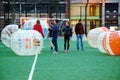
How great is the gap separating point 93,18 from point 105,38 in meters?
48.8

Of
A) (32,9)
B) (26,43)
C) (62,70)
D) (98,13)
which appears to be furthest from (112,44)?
(98,13)

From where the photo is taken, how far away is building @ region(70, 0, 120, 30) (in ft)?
238

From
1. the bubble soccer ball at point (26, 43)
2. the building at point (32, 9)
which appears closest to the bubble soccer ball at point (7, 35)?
the bubble soccer ball at point (26, 43)

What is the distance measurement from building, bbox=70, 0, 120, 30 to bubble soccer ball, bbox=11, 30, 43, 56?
48.2 m

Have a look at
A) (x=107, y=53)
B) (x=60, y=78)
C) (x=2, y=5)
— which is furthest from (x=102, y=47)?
Answer: (x=2, y=5)

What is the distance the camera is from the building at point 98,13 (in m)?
72.7

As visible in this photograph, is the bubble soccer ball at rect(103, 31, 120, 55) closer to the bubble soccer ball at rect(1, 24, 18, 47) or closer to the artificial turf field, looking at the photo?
the artificial turf field

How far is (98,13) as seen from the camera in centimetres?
7425

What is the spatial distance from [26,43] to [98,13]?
168ft

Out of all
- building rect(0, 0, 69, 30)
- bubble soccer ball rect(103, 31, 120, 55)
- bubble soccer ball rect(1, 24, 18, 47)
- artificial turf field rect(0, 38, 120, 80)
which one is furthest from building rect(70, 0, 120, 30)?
artificial turf field rect(0, 38, 120, 80)

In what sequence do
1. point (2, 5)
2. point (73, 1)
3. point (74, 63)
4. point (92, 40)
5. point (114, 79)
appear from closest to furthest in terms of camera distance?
1. point (114, 79)
2. point (74, 63)
3. point (92, 40)
4. point (2, 5)
5. point (73, 1)

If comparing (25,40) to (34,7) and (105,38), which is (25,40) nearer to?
(105,38)

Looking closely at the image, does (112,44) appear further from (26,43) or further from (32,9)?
(32,9)

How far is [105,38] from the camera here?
24.4 m
